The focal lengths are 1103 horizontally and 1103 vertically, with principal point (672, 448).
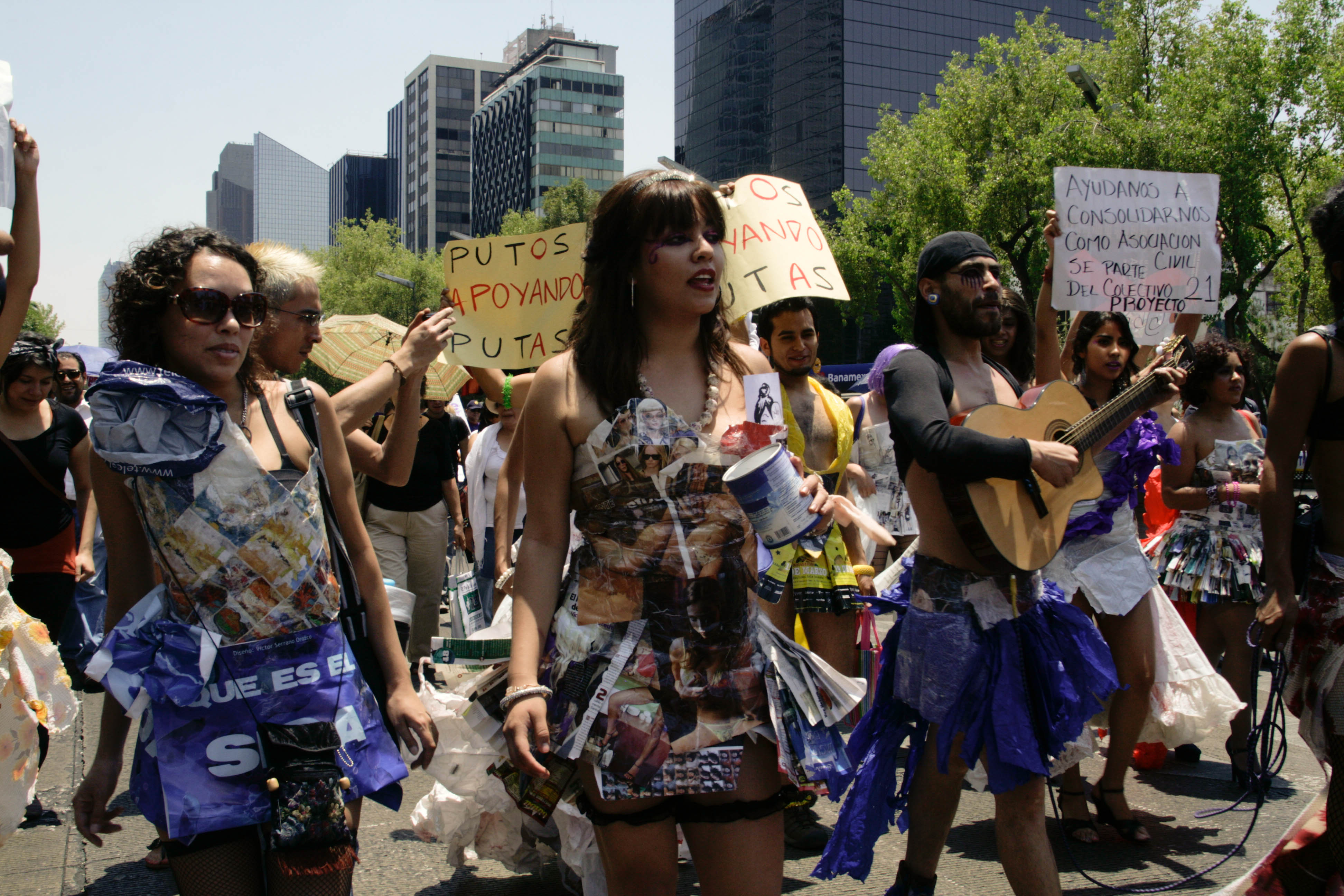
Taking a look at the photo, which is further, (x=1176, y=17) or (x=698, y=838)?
(x=1176, y=17)

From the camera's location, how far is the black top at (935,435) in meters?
2.88

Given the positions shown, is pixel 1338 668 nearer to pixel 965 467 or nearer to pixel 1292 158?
pixel 965 467

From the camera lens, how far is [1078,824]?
4273 millimetres

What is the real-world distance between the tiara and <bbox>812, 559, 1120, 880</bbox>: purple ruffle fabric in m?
1.49

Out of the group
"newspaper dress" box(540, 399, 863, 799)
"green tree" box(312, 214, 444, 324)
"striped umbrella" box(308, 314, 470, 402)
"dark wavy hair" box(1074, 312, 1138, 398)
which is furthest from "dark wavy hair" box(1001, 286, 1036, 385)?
"green tree" box(312, 214, 444, 324)

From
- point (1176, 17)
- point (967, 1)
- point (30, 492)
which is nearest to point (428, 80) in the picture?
point (967, 1)

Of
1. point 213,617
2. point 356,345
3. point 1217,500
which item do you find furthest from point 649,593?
point 1217,500

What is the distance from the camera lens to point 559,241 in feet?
14.3

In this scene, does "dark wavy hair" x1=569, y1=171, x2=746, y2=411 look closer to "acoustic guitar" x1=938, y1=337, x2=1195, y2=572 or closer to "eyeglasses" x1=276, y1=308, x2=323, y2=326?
"acoustic guitar" x1=938, y1=337, x2=1195, y2=572

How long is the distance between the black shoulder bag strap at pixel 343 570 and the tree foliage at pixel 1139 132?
59.0 feet

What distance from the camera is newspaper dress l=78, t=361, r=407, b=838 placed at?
7.31 ft

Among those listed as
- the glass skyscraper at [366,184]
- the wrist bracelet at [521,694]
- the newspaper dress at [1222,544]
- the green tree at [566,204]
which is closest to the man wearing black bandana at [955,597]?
the wrist bracelet at [521,694]

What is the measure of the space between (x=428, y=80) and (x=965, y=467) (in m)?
154

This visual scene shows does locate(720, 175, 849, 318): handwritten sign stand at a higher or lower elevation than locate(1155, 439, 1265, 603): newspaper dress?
higher
